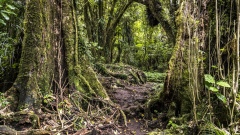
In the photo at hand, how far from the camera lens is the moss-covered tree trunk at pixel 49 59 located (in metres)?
3.96

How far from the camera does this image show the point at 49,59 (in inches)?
175

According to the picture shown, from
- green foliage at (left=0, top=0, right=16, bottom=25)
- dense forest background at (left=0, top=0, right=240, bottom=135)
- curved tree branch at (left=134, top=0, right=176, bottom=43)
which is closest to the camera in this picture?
green foliage at (left=0, top=0, right=16, bottom=25)

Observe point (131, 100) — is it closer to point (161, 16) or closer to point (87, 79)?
point (87, 79)

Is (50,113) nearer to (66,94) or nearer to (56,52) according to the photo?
(66,94)

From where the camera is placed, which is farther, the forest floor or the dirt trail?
the dirt trail

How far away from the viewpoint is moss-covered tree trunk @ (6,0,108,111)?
3.96 metres

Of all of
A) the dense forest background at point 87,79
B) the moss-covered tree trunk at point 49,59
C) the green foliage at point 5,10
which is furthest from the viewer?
the moss-covered tree trunk at point 49,59

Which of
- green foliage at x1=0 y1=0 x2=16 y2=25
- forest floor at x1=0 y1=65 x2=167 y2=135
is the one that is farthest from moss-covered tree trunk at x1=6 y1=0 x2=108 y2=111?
green foliage at x1=0 y1=0 x2=16 y2=25

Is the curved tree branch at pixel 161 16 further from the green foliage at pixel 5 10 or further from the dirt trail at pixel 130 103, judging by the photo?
the green foliage at pixel 5 10

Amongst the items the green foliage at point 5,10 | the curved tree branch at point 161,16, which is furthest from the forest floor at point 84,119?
the curved tree branch at point 161,16

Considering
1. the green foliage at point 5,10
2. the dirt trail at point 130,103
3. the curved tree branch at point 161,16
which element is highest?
the curved tree branch at point 161,16

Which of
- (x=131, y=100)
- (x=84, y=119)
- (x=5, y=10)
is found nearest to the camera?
(x=5, y=10)

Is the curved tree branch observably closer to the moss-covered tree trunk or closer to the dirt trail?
the dirt trail

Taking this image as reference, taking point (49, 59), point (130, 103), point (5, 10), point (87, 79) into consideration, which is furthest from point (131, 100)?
point (5, 10)
